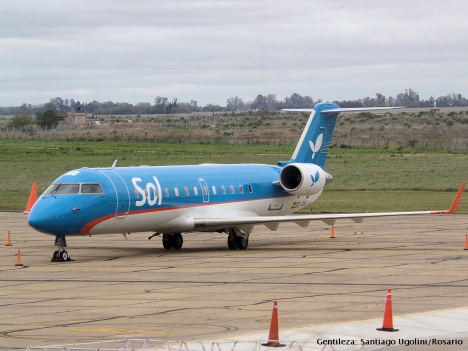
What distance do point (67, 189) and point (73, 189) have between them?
18cm

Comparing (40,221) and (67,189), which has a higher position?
(67,189)

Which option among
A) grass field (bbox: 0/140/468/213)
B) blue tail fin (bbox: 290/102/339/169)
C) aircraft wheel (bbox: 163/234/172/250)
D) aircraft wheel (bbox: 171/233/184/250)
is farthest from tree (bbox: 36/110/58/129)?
aircraft wheel (bbox: 171/233/184/250)

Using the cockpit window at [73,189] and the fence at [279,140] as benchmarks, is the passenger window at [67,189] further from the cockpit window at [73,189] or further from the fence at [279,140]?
the fence at [279,140]

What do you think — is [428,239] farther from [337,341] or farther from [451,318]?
[337,341]

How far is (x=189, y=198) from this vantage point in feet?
102

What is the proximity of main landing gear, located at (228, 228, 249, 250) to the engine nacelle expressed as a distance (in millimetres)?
3297

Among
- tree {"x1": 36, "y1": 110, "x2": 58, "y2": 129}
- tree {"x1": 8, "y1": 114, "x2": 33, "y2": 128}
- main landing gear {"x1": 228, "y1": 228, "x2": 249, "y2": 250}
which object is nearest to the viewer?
main landing gear {"x1": 228, "y1": 228, "x2": 249, "y2": 250}

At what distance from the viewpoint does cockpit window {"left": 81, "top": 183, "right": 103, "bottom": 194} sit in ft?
92.3

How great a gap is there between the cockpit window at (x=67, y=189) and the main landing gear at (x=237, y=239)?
6.14 meters

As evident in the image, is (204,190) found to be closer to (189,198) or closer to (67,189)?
(189,198)

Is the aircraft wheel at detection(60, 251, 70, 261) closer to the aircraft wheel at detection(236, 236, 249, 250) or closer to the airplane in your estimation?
the airplane

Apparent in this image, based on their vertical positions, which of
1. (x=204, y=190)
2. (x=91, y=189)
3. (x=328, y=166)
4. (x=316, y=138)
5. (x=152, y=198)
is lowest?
(x=328, y=166)

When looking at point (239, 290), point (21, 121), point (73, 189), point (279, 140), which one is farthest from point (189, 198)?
point (21, 121)

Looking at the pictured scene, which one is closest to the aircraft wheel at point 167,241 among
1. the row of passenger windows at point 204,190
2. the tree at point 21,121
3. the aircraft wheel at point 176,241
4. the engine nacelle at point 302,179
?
the aircraft wheel at point 176,241
